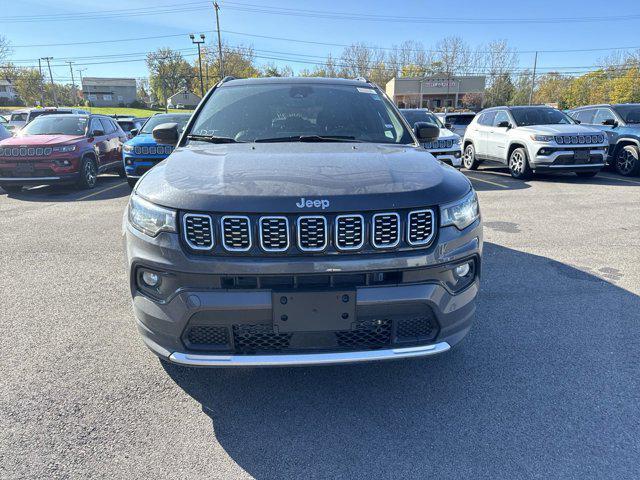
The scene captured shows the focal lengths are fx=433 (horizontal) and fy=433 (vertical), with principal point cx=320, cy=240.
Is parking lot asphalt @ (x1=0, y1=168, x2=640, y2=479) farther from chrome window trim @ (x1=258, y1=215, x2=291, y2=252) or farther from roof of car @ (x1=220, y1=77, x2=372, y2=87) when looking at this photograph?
roof of car @ (x1=220, y1=77, x2=372, y2=87)

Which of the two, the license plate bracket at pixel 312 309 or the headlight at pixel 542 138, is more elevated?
the headlight at pixel 542 138

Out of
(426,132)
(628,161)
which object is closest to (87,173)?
(426,132)

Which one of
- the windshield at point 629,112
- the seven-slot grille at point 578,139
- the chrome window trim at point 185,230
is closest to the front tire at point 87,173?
the chrome window trim at point 185,230

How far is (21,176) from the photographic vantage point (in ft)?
31.4

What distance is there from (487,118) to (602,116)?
117 inches

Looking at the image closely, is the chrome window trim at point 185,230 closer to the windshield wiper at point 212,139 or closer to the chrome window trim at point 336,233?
the chrome window trim at point 336,233

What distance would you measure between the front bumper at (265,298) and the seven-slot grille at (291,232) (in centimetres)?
6

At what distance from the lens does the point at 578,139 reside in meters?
9.91

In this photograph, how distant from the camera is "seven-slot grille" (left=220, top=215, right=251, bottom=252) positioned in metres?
2.04

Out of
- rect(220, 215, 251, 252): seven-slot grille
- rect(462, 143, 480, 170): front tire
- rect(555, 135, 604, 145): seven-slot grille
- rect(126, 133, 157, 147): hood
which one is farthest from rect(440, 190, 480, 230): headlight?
rect(462, 143, 480, 170): front tire

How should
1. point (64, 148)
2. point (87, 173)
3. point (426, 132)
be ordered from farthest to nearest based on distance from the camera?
point (87, 173), point (64, 148), point (426, 132)

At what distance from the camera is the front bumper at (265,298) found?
6.69 ft

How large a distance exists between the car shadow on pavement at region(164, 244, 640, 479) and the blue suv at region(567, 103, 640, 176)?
369 inches

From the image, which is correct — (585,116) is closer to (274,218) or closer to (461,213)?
(461,213)
